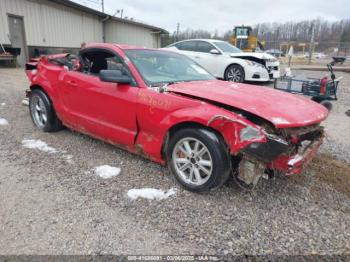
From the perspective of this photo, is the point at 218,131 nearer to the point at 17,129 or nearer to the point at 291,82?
the point at 17,129

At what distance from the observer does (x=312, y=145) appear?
2883 mm

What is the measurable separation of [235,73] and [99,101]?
6.65 metres

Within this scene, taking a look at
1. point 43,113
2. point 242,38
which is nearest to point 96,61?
point 43,113

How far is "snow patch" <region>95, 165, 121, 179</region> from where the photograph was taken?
3.26 meters

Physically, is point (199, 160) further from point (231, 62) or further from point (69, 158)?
point (231, 62)

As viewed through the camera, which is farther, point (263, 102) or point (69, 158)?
point (69, 158)

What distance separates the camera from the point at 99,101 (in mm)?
3568

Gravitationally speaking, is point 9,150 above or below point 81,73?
below

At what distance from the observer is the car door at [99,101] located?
329cm

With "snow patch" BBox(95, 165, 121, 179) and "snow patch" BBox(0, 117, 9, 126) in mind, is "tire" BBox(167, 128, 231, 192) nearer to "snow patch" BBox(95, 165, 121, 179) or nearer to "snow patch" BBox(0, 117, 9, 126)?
"snow patch" BBox(95, 165, 121, 179)

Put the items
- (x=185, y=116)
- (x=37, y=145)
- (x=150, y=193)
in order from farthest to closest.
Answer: (x=37, y=145) < (x=150, y=193) < (x=185, y=116)

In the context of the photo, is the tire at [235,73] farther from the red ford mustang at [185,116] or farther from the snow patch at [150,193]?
the snow patch at [150,193]

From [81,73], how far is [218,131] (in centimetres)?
233

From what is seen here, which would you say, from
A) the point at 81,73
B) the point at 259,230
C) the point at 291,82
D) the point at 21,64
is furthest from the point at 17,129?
the point at 21,64
